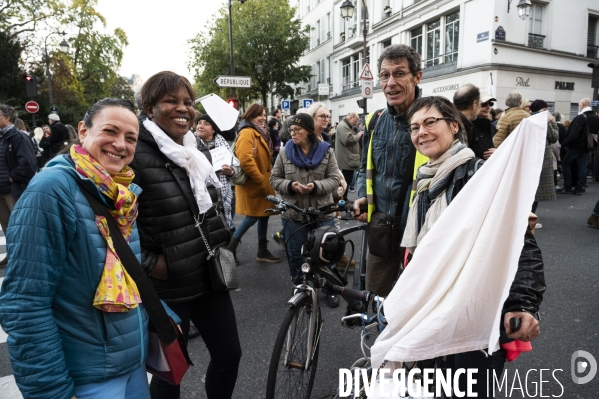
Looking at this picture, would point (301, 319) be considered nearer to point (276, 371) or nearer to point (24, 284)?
point (276, 371)

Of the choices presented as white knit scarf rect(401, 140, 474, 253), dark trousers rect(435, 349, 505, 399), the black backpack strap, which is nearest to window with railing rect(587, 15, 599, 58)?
white knit scarf rect(401, 140, 474, 253)

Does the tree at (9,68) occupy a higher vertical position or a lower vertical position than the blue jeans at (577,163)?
higher

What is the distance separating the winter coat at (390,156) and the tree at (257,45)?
2959 cm

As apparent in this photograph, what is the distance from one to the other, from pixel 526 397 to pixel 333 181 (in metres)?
2.48

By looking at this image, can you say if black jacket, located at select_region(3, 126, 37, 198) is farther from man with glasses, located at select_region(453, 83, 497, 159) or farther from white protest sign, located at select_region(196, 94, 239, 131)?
man with glasses, located at select_region(453, 83, 497, 159)

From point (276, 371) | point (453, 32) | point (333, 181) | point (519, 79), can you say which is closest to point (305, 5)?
point (453, 32)

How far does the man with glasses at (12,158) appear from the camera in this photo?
17.4 feet

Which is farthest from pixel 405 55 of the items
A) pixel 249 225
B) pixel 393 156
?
pixel 249 225

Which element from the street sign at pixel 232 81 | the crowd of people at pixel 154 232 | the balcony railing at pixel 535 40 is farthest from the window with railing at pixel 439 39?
the crowd of people at pixel 154 232

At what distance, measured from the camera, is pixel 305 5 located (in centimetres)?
3816

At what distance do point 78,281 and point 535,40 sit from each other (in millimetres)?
22576

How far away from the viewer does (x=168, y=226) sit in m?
1.94

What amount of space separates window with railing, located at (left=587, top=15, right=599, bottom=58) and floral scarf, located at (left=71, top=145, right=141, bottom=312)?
1037 inches

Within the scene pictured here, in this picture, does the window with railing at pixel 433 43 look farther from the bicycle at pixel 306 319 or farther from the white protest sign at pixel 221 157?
the bicycle at pixel 306 319
